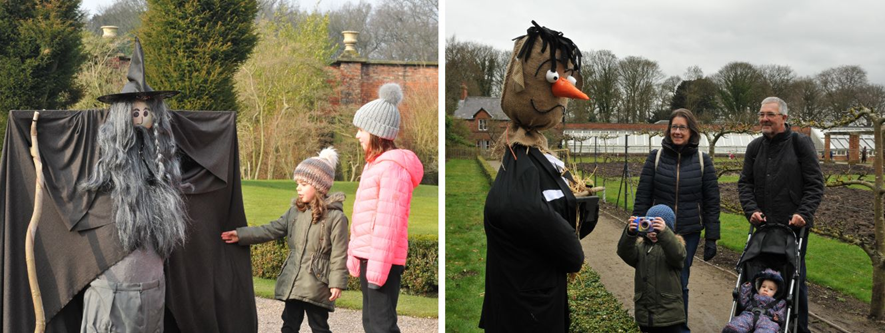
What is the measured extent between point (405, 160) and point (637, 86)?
5.77 m

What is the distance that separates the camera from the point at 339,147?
599 inches

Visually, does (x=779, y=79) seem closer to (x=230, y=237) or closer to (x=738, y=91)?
(x=738, y=91)

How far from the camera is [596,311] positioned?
574 cm

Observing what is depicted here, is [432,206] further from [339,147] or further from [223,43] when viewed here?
[223,43]

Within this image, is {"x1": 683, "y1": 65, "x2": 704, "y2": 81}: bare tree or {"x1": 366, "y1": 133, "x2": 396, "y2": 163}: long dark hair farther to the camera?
{"x1": 683, "y1": 65, "x2": 704, "y2": 81}: bare tree

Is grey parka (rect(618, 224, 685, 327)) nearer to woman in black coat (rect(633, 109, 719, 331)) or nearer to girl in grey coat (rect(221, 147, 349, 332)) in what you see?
woman in black coat (rect(633, 109, 719, 331))

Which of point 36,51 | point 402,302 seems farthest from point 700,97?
point 36,51

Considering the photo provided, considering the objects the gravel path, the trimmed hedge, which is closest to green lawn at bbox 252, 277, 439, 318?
the gravel path

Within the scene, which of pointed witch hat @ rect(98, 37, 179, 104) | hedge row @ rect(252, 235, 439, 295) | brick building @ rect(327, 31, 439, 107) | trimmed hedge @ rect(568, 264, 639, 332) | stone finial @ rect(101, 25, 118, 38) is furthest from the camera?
brick building @ rect(327, 31, 439, 107)

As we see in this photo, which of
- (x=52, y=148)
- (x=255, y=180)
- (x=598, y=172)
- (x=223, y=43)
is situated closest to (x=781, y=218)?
(x=52, y=148)

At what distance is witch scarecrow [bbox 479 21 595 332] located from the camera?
9.73 ft

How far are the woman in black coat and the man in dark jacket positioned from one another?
0.26 m

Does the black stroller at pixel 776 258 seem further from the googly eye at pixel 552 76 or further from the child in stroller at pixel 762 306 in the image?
the googly eye at pixel 552 76

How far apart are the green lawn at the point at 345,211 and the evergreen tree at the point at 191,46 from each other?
1.98 metres
